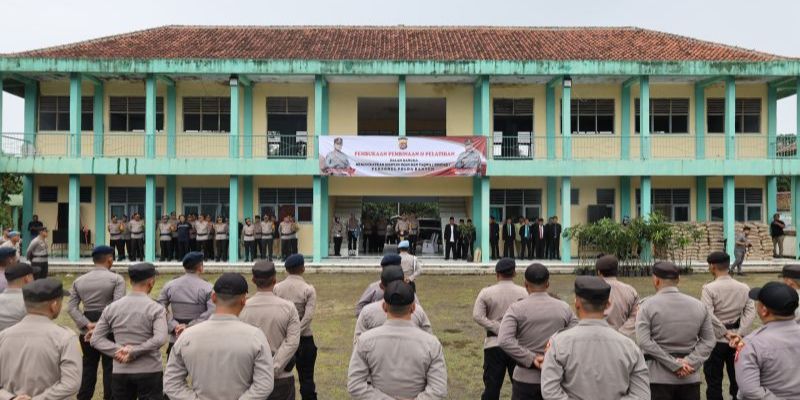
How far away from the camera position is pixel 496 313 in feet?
17.3

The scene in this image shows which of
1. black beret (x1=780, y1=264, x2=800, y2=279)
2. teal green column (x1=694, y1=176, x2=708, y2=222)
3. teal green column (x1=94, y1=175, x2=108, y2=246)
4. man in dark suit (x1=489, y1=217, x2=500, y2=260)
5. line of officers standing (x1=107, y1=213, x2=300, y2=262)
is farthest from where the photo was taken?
teal green column (x1=694, y1=176, x2=708, y2=222)

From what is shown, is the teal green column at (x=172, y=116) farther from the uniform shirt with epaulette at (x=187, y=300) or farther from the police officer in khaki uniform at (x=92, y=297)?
the uniform shirt with epaulette at (x=187, y=300)

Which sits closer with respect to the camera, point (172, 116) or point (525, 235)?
point (525, 235)

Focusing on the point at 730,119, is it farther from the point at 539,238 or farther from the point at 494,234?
the point at 494,234

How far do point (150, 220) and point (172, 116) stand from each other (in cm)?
350

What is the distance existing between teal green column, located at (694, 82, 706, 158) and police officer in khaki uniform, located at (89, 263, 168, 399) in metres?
18.5

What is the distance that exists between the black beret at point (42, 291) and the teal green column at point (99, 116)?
1691 centimetres

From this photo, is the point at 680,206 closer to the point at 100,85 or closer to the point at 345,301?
the point at 345,301

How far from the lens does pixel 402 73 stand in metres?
17.6

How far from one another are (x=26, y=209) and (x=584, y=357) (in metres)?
20.1

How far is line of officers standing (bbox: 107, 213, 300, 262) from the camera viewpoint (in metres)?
17.6

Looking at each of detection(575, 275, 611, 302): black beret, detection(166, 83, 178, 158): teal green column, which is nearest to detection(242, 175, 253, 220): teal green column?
detection(166, 83, 178, 158): teal green column

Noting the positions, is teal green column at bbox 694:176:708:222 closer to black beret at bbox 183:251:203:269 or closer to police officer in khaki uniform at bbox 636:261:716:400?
police officer in khaki uniform at bbox 636:261:716:400

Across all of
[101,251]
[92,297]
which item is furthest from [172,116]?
[92,297]
